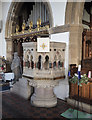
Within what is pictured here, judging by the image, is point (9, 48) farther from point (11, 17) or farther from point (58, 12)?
point (58, 12)

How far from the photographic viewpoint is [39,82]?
12.1ft

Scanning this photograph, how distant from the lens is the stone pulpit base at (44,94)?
12.2ft

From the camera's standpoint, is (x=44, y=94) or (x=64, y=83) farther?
(x=64, y=83)

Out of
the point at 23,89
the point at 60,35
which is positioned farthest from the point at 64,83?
the point at 60,35

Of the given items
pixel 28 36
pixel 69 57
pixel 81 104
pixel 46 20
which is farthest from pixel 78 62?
pixel 28 36

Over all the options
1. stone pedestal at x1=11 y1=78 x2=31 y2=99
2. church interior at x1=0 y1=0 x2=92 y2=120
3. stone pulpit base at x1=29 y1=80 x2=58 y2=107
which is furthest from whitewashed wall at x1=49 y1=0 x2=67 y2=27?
stone pedestal at x1=11 y1=78 x2=31 y2=99

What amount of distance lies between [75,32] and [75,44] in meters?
0.37

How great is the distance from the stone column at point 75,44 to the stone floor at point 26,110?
1396mm

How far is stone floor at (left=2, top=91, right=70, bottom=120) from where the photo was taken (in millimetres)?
3188

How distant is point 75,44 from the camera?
4.17 m

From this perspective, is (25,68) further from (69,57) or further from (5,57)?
(5,57)

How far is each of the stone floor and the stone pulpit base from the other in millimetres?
159

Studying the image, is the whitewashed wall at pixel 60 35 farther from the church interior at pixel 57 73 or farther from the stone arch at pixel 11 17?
the stone arch at pixel 11 17

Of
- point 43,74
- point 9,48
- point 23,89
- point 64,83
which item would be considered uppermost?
point 9,48
